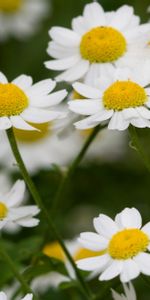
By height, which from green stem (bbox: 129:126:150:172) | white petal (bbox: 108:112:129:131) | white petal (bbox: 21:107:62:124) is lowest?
green stem (bbox: 129:126:150:172)

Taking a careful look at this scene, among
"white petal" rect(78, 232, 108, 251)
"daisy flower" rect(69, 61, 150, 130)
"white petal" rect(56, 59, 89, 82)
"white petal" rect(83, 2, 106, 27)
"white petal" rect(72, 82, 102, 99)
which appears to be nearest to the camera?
"white petal" rect(78, 232, 108, 251)

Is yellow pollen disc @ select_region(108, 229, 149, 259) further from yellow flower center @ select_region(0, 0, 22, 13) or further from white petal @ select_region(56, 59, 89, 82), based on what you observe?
yellow flower center @ select_region(0, 0, 22, 13)

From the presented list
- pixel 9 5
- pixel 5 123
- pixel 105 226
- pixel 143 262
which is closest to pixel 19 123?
pixel 5 123

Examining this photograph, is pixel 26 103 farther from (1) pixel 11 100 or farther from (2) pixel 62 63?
(2) pixel 62 63

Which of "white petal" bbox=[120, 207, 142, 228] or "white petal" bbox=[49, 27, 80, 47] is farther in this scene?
"white petal" bbox=[49, 27, 80, 47]

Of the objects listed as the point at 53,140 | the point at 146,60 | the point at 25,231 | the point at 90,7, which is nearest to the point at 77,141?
the point at 53,140

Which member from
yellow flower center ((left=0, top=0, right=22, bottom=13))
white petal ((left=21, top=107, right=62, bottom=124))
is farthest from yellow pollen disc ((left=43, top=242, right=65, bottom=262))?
yellow flower center ((left=0, top=0, right=22, bottom=13))

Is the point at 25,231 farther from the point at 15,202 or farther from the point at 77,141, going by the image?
the point at 15,202
